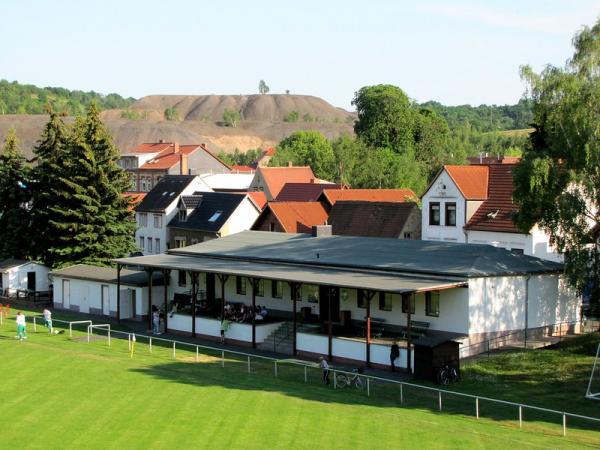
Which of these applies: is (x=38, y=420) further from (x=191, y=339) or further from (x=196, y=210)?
(x=196, y=210)

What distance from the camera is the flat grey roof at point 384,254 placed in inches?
1598

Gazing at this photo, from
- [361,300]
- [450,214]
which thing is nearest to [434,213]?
[450,214]

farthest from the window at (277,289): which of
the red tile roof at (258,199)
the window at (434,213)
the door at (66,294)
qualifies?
the red tile roof at (258,199)

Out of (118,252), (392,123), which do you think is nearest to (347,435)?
(118,252)

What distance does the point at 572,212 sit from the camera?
37.0 metres

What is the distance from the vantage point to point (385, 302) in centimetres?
4216

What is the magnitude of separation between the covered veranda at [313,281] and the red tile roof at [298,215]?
12751 mm

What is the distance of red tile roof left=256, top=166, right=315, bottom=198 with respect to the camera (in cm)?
9262

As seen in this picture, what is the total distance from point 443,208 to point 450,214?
691 mm

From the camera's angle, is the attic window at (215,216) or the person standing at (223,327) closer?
the person standing at (223,327)

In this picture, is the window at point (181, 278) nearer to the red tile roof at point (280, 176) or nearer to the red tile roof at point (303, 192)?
the red tile roof at point (303, 192)

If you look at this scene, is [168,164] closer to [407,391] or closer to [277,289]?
[277,289]

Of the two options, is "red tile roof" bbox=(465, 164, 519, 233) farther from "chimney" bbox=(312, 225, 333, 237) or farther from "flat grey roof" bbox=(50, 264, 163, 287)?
"flat grey roof" bbox=(50, 264, 163, 287)

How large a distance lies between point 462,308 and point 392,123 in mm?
87264
